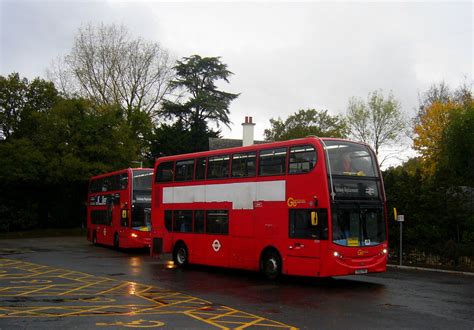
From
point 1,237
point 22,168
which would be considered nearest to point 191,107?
point 22,168

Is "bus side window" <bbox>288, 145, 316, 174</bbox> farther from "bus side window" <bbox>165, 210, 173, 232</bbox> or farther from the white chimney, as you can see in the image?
the white chimney

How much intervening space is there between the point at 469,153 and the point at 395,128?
3918 centimetres

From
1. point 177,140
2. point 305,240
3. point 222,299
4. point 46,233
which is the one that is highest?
point 177,140

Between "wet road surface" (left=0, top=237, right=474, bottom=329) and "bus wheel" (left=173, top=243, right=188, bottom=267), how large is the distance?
0.64 m

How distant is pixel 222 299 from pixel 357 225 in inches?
186

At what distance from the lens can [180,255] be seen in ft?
67.9

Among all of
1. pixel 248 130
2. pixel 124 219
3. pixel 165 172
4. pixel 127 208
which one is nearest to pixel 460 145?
pixel 165 172

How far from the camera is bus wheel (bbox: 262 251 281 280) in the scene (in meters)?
16.3

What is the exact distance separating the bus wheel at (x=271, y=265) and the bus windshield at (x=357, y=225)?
93.1 inches

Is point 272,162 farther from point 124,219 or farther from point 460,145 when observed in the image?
point 124,219

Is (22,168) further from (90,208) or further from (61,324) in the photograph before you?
(61,324)

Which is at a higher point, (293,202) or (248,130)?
(248,130)

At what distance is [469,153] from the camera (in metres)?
24.2

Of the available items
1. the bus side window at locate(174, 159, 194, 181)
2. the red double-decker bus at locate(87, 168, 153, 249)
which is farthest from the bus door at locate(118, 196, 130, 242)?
the bus side window at locate(174, 159, 194, 181)
